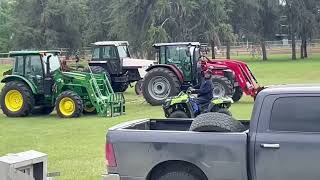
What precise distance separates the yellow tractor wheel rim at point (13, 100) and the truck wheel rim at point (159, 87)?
4.90 meters

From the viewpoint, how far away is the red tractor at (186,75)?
21672mm

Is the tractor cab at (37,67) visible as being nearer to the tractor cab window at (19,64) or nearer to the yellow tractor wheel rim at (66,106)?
the tractor cab window at (19,64)

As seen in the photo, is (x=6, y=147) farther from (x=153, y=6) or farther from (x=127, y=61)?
(x=153, y=6)

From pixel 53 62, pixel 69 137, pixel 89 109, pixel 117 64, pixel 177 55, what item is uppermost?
pixel 177 55

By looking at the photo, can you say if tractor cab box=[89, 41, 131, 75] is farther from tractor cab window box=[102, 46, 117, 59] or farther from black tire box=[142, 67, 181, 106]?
black tire box=[142, 67, 181, 106]

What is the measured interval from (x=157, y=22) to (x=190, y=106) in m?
33.9

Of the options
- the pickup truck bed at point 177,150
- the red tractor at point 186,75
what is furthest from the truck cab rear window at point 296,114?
the red tractor at point 186,75

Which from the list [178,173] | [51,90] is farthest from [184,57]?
[178,173]

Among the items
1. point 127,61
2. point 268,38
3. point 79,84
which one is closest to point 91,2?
point 268,38

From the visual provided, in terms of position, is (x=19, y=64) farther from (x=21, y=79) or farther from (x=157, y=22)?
(x=157, y=22)

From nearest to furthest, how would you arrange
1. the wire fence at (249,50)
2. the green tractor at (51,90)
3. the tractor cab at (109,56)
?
the green tractor at (51,90) < the tractor cab at (109,56) < the wire fence at (249,50)

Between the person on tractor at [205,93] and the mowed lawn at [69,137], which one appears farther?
the person on tractor at [205,93]

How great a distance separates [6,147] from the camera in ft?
44.2

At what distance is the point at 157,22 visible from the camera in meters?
48.9
